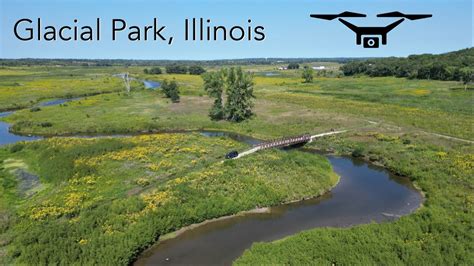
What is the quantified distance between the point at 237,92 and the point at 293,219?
4226 centimetres

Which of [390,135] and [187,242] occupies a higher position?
[390,135]

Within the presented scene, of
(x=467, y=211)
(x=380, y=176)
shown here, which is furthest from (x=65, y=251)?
(x=380, y=176)

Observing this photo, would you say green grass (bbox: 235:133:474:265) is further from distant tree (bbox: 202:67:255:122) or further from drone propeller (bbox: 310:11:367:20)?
distant tree (bbox: 202:67:255:122)

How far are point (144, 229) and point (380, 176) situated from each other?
2759cm

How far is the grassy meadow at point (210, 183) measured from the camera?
23.4 meters

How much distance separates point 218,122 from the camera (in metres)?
70.8

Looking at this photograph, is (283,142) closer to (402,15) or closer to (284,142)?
(284,142)

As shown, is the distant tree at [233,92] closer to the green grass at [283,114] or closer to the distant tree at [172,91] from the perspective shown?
the green grass at [283,114]

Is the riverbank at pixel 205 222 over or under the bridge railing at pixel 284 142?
under

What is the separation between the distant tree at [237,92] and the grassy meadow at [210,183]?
8.83 ft

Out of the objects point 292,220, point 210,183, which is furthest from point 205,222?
point 292,220

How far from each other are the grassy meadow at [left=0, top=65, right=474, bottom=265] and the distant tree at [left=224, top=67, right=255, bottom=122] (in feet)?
8.83

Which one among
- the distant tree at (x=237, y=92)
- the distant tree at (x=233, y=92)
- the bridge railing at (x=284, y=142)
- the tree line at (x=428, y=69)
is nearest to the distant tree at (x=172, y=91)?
the distant tree at (x=233, y=92)

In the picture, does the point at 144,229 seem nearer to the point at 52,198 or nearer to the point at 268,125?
the point at 52,198
